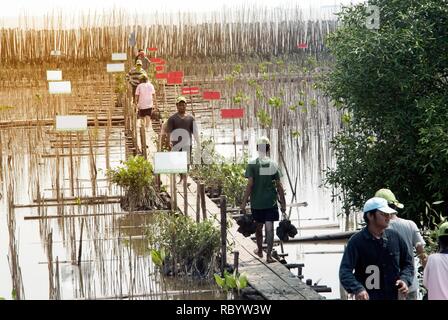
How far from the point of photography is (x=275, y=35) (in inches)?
1302

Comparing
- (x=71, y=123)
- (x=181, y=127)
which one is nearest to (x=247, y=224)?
(x=181, y=127)

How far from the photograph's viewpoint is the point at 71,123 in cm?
1512

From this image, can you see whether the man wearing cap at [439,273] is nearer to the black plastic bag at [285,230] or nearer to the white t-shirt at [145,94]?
the black plastic bag at [285,230]

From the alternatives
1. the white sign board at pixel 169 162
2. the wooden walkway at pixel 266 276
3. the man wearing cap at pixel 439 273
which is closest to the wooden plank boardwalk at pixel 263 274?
the wooden walkway at pixel 266 276

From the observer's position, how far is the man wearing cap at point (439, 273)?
7.21 m

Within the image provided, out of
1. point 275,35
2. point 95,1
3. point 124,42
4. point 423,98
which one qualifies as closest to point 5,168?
point 423,98

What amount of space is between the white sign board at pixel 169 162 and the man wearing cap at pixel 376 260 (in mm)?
4934

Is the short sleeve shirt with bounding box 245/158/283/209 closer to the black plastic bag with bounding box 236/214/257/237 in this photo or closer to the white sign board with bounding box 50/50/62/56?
the black plastic bag with bounding box 236/214/257/237

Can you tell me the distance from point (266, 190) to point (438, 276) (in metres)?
4.62

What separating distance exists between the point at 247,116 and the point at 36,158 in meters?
5.13

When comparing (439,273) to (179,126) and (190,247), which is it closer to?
(190,247)

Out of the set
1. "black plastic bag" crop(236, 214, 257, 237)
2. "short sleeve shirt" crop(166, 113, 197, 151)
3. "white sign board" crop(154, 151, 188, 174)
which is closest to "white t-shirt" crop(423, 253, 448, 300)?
"black plastic bag" crop(236, 214, 257, 237)

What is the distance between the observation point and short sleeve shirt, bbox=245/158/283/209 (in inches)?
462

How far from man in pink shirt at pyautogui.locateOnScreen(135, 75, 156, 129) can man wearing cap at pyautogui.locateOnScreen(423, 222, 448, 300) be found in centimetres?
1214
